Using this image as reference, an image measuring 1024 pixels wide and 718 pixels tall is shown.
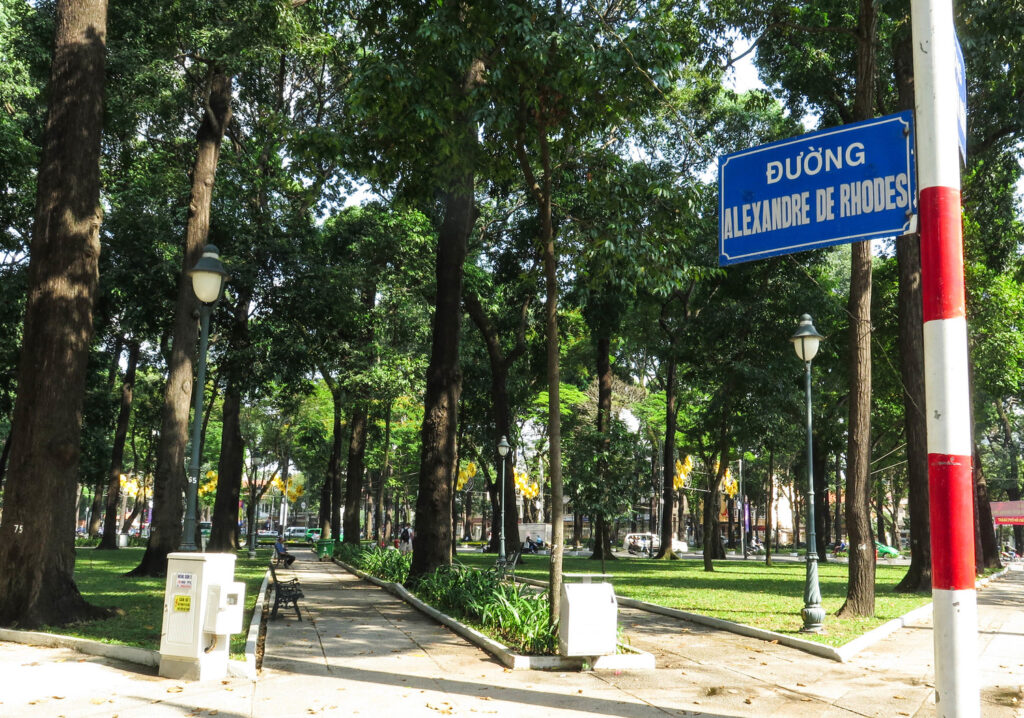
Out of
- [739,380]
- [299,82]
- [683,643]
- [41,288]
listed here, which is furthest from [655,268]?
Answer: [299,82]

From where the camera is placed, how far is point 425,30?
10641mm

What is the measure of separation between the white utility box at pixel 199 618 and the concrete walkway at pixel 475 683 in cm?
24

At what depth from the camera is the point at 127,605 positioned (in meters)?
14.3

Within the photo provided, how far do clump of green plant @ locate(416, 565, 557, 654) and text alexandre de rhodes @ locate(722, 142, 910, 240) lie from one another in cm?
657

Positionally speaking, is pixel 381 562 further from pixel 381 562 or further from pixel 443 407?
pixel 443 407

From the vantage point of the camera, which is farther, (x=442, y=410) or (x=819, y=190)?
(x=442, y=410)

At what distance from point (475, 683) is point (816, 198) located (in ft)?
20.2

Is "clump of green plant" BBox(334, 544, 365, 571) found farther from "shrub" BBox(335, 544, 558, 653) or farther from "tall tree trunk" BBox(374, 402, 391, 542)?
"shrub" BBox(335, 544, 558, 653)

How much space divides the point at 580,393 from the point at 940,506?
41.0 metres

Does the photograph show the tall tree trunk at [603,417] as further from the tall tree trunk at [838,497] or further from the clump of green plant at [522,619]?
the clump of green plant at [522,619]

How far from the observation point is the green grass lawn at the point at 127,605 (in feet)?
34.9

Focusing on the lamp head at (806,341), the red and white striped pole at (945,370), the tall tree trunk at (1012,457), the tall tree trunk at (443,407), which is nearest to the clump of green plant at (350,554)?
the tall tree trunk at (443,407)

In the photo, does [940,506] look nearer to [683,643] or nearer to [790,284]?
[683,643]

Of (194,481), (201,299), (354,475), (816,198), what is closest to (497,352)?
(354,475)
